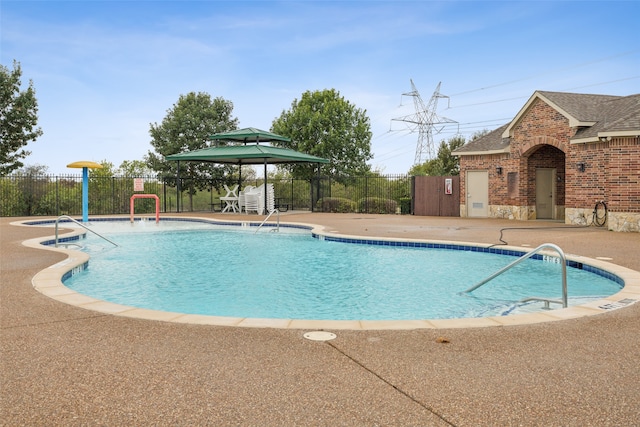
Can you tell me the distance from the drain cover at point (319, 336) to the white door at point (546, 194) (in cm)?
1663

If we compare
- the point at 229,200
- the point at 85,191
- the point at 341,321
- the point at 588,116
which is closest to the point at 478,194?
the point at 588,116

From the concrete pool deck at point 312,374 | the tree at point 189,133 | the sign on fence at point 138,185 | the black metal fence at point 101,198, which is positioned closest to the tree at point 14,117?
the black metal fence at point 101,198

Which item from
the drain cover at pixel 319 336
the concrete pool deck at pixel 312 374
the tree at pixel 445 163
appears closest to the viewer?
the concrete pool deck at pixel 312 374

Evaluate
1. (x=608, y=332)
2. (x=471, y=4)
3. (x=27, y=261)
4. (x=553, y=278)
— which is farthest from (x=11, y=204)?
(x=608, y=332)

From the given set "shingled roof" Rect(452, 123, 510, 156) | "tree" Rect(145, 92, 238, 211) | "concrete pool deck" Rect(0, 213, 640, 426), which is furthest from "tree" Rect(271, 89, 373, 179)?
"concrete pool deck" Rect(0, 213, 640, 426)

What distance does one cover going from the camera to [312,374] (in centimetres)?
302

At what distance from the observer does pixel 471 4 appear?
16969 mm

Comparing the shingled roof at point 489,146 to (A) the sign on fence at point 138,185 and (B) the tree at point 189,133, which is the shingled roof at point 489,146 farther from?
(B) the tree at point 189,133

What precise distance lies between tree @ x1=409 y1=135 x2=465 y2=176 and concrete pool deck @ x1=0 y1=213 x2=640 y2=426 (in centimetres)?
2752

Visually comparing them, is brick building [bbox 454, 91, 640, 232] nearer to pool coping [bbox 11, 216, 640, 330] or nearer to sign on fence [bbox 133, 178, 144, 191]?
pool coping [bbox 11, 216, 640, 330]

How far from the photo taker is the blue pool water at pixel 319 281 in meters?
6.23

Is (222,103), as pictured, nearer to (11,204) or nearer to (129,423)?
(11,204)

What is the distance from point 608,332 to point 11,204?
81.8 ft

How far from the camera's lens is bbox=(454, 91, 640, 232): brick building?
1297 cm
